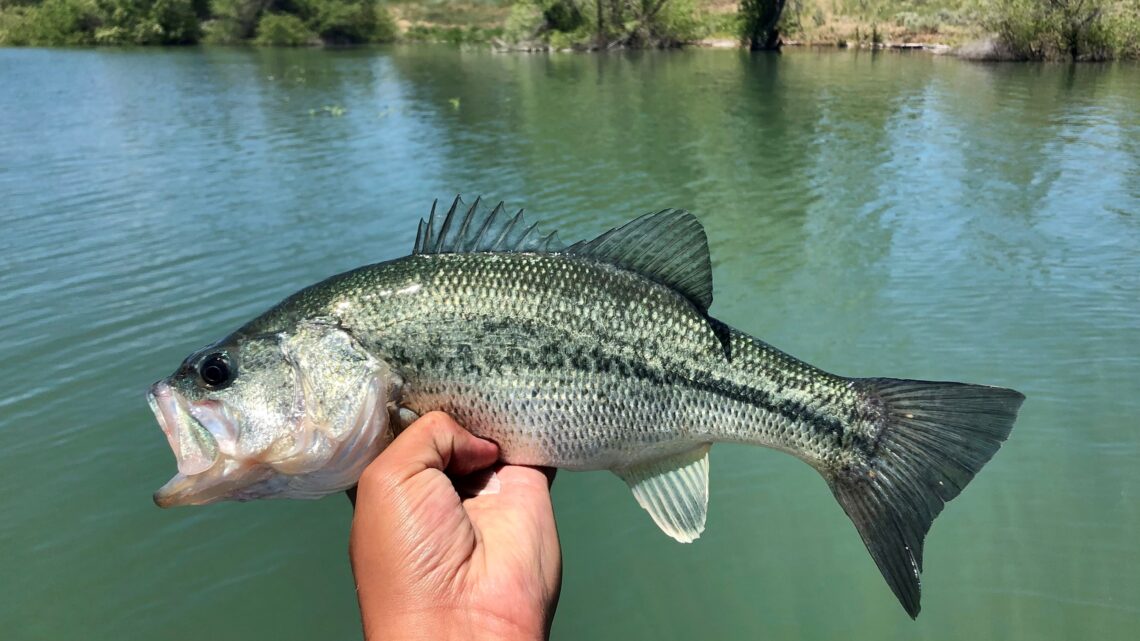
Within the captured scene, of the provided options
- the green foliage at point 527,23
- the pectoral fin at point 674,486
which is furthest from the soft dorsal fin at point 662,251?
the green foliage at point 527,23

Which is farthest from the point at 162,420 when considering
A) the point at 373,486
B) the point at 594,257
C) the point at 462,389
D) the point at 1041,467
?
the point at 1041,467

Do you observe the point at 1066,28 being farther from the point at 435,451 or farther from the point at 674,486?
the point at 435,451

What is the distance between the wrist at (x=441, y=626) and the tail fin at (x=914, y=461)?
1.37 metres

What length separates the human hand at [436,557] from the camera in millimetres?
2389

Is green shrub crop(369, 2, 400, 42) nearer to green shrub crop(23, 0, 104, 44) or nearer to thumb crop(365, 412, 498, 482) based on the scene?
green shrub crop(23, 0, 104, 44)

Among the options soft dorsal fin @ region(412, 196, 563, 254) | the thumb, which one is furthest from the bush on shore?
the thumb

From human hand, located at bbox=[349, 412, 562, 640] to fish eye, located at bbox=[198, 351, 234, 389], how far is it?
0.65m

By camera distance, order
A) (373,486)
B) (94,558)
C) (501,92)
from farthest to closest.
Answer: (501,92), (94,558), (373,486)

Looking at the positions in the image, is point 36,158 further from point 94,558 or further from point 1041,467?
point 1041,467

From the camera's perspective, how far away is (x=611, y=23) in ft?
189

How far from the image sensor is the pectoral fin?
10.3 feet

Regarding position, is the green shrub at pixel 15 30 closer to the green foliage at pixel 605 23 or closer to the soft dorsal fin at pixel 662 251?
the green foliage at pixel 605 23

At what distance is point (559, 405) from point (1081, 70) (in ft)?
130

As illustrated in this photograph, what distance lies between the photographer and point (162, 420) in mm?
2715
